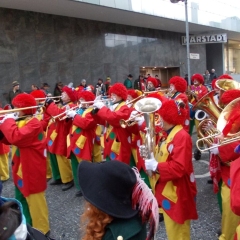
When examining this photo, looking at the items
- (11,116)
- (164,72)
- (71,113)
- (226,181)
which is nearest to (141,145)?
(226,181)

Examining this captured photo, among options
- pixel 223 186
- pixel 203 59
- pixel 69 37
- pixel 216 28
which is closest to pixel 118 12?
pixel 69 37

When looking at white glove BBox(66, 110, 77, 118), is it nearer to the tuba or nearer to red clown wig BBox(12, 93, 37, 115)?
red clown wig BBox(12, 93, 37, 115)

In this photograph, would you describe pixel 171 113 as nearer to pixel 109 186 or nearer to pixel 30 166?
pixel 109 186

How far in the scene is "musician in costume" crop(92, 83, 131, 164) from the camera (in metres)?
4.82

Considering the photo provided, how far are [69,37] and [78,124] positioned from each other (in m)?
11.4

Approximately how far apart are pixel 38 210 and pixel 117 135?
1.63 m

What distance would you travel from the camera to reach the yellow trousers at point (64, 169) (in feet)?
19.4

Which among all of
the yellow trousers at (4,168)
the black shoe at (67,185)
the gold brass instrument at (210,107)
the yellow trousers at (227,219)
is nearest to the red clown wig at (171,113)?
the gold brass instrument at (210,107)

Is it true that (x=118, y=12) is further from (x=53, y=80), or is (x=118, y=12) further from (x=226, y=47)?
(x=226, y=47)

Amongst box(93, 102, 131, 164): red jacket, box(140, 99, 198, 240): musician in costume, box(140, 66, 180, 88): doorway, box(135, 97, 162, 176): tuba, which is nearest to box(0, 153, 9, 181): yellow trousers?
box(93, 102, 131, 164): red jacket

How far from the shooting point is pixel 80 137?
5398 mm

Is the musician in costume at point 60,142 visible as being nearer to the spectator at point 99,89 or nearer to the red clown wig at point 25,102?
the spectator at point 99,89

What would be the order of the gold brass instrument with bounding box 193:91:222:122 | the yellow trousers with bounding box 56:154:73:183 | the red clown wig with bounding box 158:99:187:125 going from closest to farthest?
the red clown wig with bounding box 158:99:187:125 → the gold brass instrument with bounding box 193:91:222:122 → the yellow trousers with bounding box 56:154:73:183

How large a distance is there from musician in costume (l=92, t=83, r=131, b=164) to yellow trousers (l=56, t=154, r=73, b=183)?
1.06 meters
